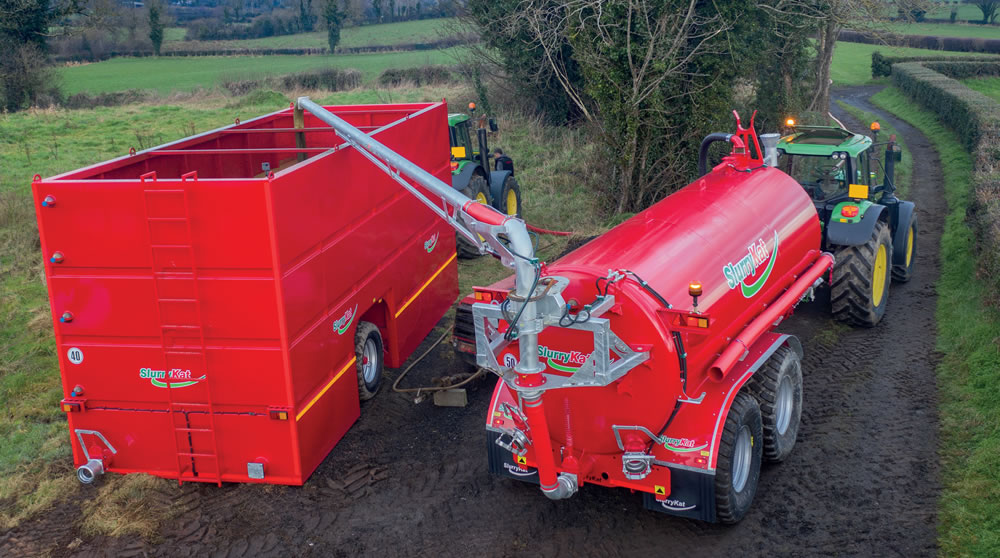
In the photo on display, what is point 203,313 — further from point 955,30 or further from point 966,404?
point 955,30

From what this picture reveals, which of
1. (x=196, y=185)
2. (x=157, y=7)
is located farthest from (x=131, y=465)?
(x=157, y=7)

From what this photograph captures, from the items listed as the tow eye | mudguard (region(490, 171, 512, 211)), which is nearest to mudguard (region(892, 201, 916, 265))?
mudguard (region(490, 171, 512, 211))

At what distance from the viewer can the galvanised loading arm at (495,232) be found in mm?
5609

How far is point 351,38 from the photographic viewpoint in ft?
187

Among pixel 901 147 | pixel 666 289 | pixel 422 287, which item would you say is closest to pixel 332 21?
pixel 901 147

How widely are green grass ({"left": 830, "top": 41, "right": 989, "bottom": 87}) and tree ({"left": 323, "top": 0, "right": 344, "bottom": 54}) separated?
99.3 ft

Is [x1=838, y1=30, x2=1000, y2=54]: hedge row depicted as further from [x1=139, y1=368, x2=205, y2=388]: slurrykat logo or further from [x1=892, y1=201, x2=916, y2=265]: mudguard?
[x1=139, y1=368, x2=205, y2=388]: slurrykat logo

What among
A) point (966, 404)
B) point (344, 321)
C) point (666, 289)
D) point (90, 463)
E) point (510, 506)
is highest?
point (666, 289)

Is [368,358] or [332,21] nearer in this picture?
[368,358]

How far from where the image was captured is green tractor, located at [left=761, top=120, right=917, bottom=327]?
10.1 metres

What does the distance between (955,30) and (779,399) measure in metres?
56.3

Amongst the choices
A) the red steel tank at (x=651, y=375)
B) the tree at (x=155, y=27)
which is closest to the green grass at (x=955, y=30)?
the tree at (x=155, y=27)

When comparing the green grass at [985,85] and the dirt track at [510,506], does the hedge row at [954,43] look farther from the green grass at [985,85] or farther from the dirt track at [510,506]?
the dirt track at [510,506]

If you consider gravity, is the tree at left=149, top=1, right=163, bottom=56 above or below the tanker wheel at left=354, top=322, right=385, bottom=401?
above
